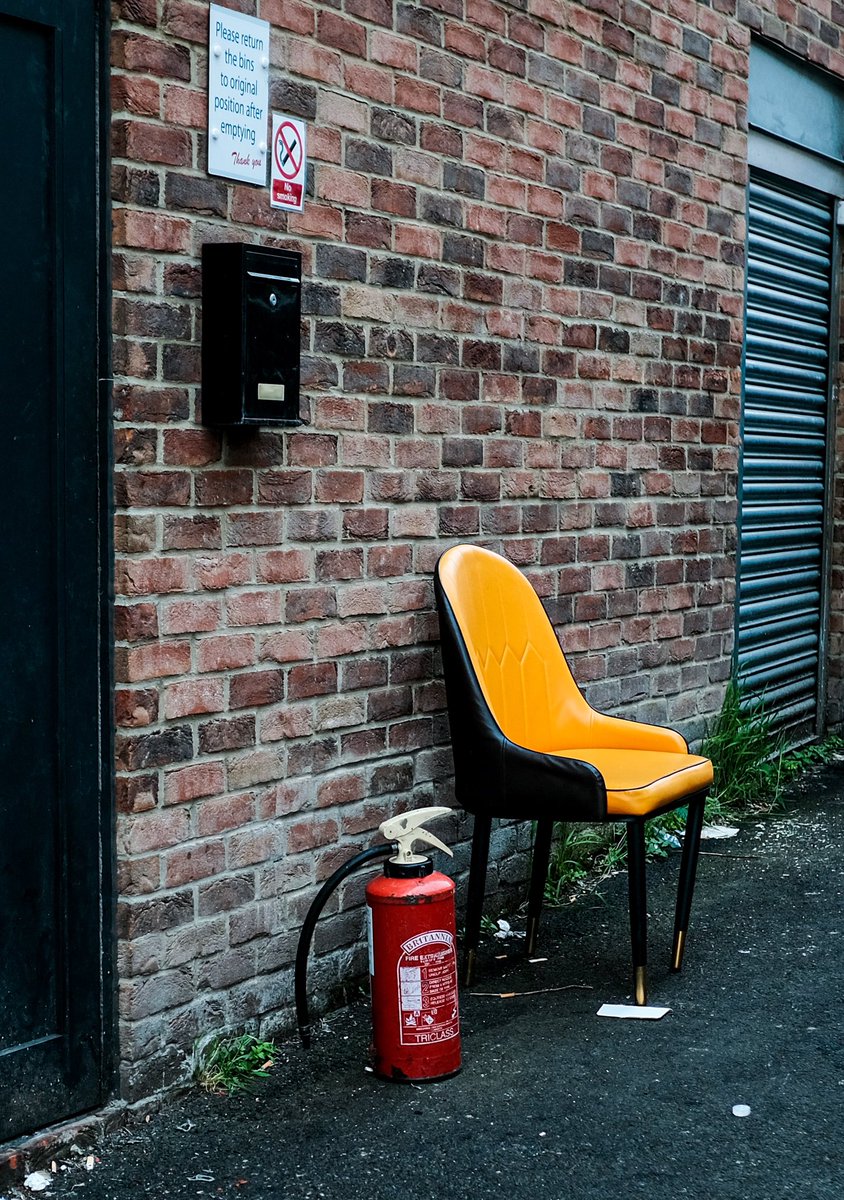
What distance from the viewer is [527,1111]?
334 centimetres

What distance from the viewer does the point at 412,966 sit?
3.40 meters

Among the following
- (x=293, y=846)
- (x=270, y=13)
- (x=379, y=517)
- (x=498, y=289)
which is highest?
(x=270, y=13)

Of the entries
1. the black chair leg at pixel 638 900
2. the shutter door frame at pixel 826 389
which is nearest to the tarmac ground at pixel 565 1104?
the black chair leg at pixel 638 900

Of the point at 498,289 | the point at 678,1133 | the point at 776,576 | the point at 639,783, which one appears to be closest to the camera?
the point at 678,1133

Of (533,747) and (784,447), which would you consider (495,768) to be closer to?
(533,747)

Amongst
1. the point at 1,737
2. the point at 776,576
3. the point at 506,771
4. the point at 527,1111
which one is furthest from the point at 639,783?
the point at 776,576

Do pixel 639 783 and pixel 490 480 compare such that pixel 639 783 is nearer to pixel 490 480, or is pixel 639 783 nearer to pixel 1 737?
pixel 490 480

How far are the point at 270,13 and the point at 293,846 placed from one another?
2102 mm

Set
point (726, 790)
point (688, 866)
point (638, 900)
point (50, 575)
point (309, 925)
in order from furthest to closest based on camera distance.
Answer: point (726, 790) < point (688, 866) < point (638, 900) < point (309, 925) < point (50, 575)

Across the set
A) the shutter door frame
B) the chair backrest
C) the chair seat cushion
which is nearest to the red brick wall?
the chair backrest

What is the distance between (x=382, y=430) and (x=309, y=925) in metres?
1.37

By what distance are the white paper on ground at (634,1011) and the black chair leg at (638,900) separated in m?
0.02

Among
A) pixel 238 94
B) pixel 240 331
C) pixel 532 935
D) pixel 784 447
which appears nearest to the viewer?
pixel 240 331

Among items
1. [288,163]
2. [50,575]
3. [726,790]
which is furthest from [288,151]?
[726,790]
